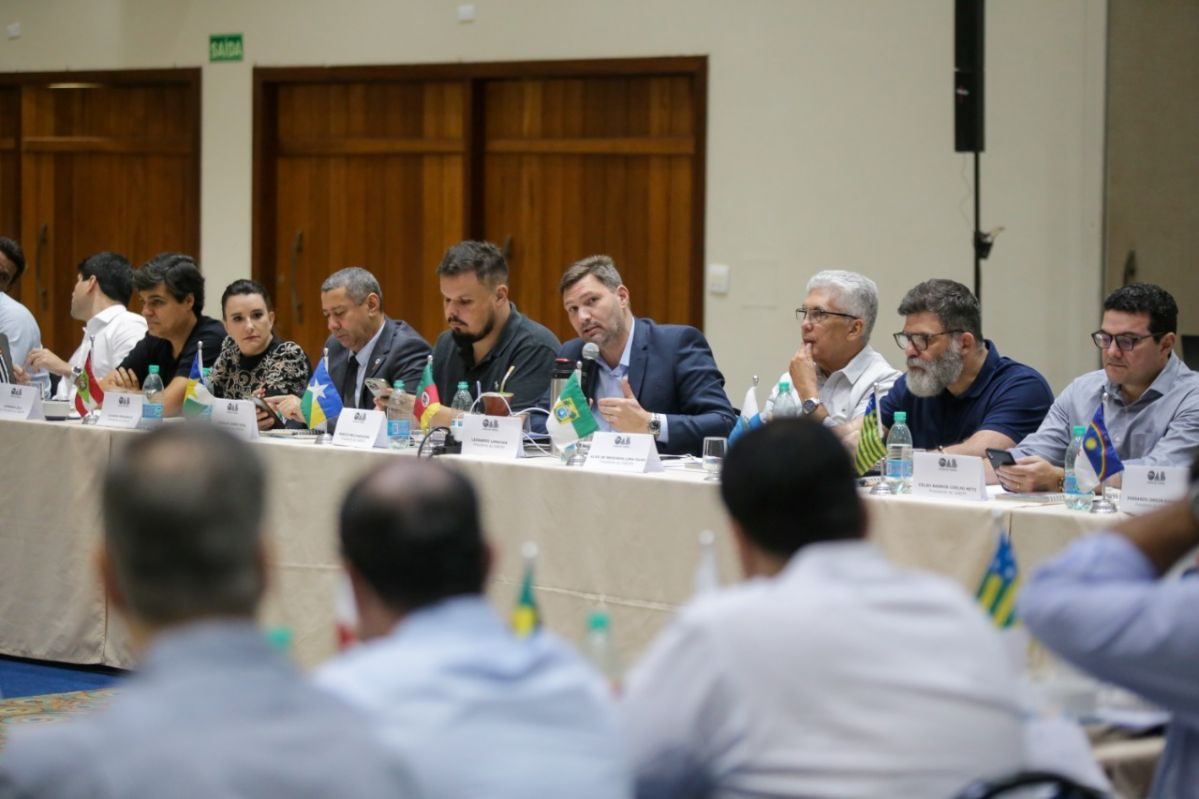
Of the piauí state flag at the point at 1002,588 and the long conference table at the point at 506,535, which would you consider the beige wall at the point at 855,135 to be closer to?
the long conference table at the point at 506,535

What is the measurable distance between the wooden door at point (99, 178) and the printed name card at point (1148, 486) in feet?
18.1

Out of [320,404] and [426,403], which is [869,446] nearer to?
[426,403]

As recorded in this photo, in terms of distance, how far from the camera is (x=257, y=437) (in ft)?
14.5

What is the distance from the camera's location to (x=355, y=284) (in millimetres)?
4961

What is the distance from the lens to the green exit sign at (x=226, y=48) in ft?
25.1

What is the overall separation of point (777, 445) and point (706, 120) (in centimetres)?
518

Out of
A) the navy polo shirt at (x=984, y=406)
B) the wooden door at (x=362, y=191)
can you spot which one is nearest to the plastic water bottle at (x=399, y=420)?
the navy polo shirt at (x=984, y=406)

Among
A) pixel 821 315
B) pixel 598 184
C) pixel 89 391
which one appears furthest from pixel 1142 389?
pixel 598 184

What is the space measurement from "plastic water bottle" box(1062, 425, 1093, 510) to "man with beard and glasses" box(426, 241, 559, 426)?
1.67 meters

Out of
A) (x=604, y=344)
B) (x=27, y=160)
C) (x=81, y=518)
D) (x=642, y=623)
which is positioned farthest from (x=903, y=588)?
(x=27, y=160)

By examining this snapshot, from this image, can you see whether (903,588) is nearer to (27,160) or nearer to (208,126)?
(208,126)

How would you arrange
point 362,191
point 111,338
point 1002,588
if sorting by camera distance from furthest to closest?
point 362,191 < point 111,338 < point 1002,588

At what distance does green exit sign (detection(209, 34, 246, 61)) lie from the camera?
7.66 meters

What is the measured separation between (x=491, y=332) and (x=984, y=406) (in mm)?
1485
